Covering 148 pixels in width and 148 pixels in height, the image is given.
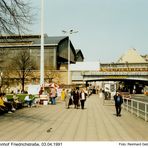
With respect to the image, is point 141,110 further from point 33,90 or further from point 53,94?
point 33,90

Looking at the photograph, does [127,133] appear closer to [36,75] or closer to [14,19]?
[14,19]

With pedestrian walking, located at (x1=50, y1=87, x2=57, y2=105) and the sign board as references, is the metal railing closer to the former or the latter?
pedestrian walking, located at (x1=50, y1=87, x2=57, y2=105)

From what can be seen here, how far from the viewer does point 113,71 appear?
115875 millimetres

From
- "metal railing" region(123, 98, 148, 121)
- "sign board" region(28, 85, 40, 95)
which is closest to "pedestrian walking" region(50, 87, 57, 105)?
"sign board" region(28, 85, 40, 95)

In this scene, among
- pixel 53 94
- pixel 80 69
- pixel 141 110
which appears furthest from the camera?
pixel 80 69

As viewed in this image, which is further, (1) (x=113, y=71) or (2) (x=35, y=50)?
(2) (x=35, y=50)

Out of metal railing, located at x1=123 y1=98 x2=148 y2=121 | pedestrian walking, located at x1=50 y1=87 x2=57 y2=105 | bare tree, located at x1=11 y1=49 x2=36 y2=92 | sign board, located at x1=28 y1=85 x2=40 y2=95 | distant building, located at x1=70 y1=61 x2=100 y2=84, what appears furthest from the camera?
distant building, located at x1=70 y1=61 x2=100 y2=84

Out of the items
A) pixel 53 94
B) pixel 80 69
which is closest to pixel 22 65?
pixel 80 69

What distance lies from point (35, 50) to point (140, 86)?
1749 inches

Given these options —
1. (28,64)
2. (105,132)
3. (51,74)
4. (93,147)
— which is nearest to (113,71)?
(51,74)

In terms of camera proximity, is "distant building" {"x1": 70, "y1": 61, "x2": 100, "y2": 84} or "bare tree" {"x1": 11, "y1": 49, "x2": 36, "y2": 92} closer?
"bare tree" {"x1": 11, "y1": 49, "x2": 36, "y2": 92}

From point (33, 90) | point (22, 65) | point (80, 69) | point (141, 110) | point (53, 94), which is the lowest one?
point (141, 110)

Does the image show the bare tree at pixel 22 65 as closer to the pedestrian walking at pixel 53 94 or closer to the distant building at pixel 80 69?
the distant building at pixel 80 69

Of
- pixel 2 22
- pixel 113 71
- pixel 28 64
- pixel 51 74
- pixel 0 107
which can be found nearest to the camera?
pixel 2 22
